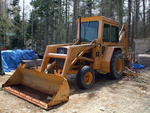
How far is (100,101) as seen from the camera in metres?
5.50

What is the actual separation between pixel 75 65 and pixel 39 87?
5.05 feet

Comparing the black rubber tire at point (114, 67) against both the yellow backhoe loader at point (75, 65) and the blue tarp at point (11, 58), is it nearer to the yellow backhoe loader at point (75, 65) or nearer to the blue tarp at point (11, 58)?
the yellow backhoe loader at point (75, 65)

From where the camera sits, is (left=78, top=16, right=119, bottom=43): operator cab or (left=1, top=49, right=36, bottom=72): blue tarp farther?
(left=1, top=49, right=36, bottom=72): blue tarp

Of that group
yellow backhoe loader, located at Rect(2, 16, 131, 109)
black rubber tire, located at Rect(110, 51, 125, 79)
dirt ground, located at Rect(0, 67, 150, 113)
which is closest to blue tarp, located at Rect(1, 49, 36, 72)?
yellow backhoe loader, located at Rect(2, 16, 131, 109)

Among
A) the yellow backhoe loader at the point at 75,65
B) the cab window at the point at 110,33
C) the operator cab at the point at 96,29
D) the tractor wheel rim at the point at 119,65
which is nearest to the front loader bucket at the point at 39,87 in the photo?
the yellow backhoe loader at the point at 75,65

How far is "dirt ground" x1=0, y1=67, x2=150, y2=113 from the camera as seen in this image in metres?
4.86

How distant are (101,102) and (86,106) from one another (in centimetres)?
54

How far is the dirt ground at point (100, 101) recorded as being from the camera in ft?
15.9

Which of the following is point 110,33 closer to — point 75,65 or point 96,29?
point 96,29

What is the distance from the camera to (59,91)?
16.4ft

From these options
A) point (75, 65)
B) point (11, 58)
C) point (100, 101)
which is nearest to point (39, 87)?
point (75, 65)

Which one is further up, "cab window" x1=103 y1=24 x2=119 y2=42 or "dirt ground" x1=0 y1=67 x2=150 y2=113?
"cab window" x1=103 y1=24 x2=119 y2=42

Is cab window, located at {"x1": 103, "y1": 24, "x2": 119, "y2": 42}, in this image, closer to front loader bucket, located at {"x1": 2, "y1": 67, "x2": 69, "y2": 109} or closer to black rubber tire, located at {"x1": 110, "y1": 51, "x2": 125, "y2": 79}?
black rubber tire, located at {"x1": 110, "y1": 51, "x2": 125, "y2": 79}

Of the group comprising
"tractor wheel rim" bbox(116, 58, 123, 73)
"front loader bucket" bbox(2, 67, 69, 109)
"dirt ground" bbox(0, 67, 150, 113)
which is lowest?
"dirt ground" bbox(0, 67, 150, 113)
